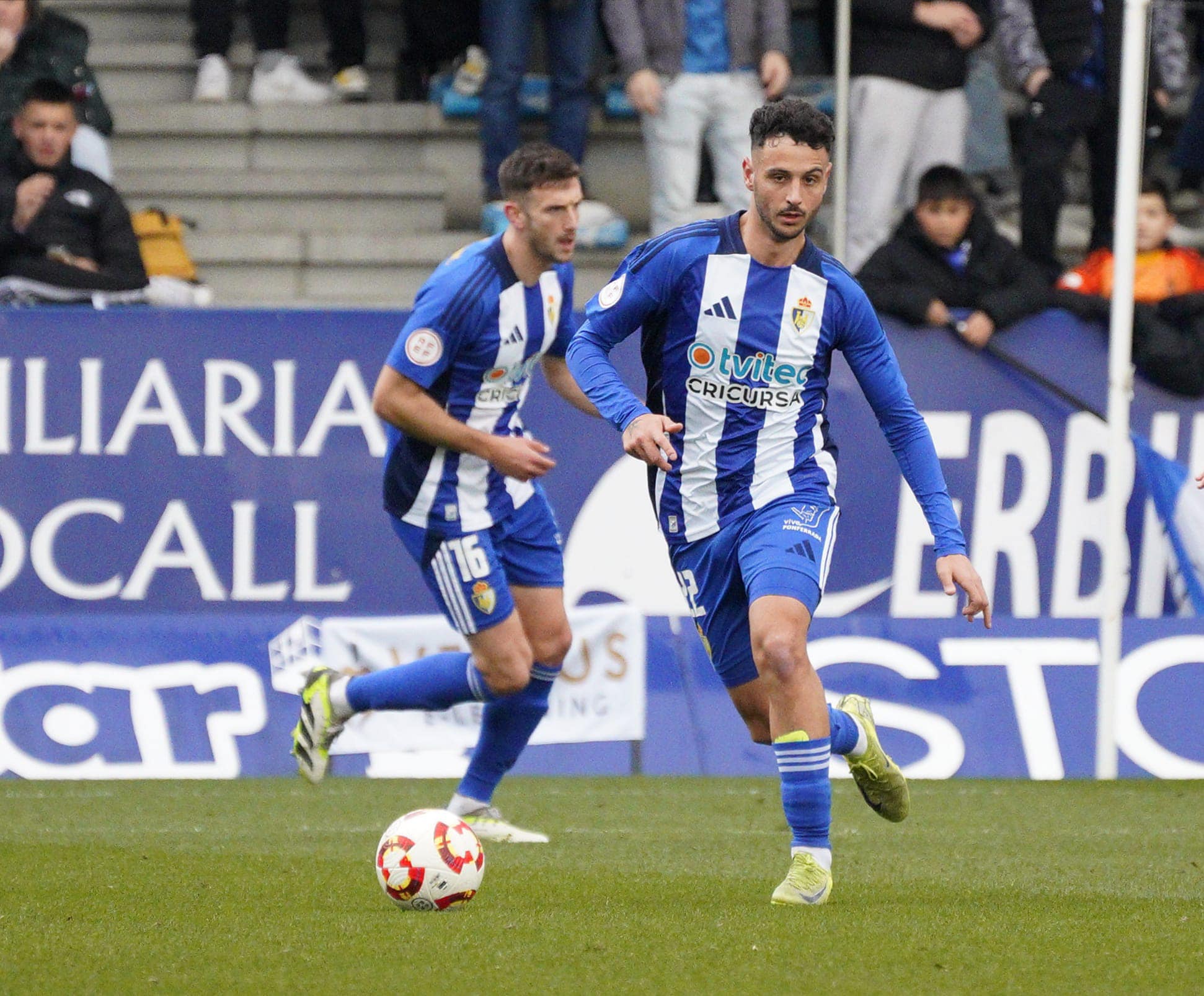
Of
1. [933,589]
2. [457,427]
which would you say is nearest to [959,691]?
[933,589]

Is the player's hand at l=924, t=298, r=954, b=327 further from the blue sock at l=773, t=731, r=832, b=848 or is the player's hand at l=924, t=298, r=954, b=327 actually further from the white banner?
the blue sock at l=773, t=731, r=832, b=848

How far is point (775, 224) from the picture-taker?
536 centimetres

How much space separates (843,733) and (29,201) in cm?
606

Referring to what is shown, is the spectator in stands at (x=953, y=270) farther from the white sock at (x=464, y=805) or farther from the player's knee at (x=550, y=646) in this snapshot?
the white sock at (x=464, y=805)

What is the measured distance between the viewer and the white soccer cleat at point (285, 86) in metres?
12.4

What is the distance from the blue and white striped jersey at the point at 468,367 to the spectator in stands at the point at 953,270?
336cm

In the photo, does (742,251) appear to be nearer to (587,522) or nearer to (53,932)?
(53,932)

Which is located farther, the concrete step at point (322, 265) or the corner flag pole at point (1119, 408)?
the concrete step at point (322, 265)

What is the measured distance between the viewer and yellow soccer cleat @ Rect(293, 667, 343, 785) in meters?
7.09

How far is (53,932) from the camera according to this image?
15.6 feet

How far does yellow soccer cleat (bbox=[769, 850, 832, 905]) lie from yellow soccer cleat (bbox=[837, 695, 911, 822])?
65cm

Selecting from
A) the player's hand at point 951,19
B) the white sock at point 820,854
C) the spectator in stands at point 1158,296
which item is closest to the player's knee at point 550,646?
the white sock at point 820,854

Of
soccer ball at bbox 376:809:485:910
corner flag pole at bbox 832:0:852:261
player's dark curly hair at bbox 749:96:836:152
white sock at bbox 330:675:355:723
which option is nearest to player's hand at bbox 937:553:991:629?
player's dark curly hair at bbox 749:96:836:152

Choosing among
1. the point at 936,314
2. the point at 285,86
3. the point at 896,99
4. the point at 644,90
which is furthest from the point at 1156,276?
the point at 285,86
